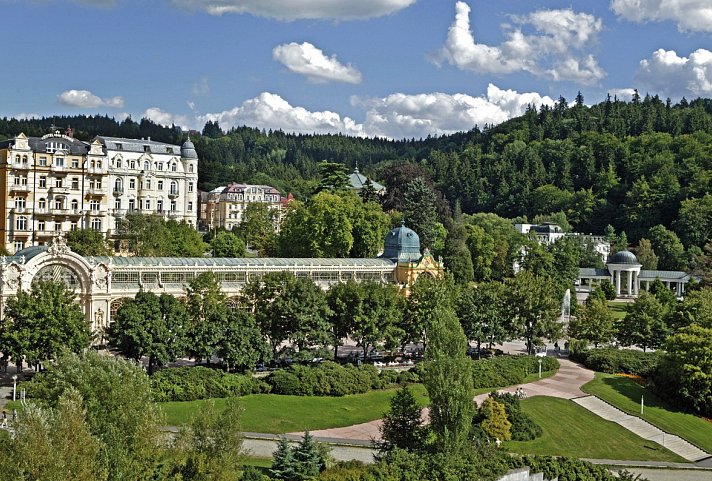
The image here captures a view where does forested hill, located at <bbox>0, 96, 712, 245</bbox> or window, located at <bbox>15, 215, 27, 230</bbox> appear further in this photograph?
forested hill, located at <bbox>0, 96, 712, 245</bbox>

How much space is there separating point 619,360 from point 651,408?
9103 millimetres

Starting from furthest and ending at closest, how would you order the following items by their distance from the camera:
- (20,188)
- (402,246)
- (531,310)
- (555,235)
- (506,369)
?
(555,235) < (20,188) < (402,246) < (531,310) < (506,369)

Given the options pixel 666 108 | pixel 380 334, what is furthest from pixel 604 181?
pixel 380 334

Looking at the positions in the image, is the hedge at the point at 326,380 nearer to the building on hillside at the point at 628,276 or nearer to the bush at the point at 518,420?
the bush at the point at 518,420

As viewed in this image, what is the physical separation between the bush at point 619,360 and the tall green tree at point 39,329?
38.1 m

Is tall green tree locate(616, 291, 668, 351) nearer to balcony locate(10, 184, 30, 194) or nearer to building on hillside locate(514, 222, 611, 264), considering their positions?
balcony locate(10, 184, 30, 194)

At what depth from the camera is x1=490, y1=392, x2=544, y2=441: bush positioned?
42.9 meters

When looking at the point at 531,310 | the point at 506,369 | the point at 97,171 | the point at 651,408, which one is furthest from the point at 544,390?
the point at 97,171

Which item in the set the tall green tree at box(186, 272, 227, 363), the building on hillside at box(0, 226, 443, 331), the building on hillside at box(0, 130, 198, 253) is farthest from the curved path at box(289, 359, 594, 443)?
the building on hillside at box(0, 130, 198, 253)

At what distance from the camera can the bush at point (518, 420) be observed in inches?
1688

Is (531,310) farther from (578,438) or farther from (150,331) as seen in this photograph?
(150,331)

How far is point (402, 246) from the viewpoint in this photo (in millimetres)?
74188

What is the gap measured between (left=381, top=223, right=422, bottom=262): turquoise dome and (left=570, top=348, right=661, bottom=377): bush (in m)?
18.7

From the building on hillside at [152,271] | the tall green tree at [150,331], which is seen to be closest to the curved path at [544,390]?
the tall green tree at [150,331]
